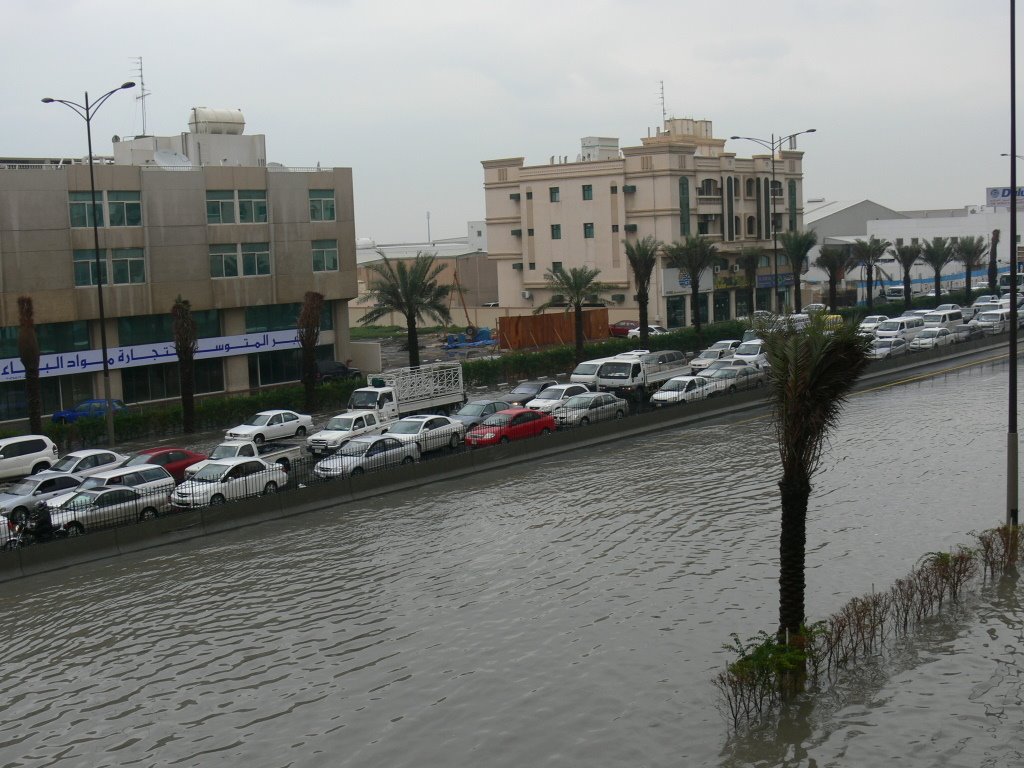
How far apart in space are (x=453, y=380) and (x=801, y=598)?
26878 mm

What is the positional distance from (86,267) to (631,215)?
4034cm

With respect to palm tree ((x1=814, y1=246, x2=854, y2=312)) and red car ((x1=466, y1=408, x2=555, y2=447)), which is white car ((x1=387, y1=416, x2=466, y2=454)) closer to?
red car ((x1=466, y1=408, x2=555, y2=447))

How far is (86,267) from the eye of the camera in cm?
4806

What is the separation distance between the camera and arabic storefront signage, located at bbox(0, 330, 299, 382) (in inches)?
1825

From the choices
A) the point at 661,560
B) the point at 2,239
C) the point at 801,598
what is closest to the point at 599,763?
the point at 801,598

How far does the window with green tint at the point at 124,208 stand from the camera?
48.5m

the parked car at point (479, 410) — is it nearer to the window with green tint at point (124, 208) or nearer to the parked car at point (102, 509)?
the parked car at point (102, 509)

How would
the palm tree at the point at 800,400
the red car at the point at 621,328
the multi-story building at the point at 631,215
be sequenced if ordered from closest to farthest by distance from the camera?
the palm tree at the point at 800,400
the red car at the point at 621,328
the multi-story building at the point at 631,215

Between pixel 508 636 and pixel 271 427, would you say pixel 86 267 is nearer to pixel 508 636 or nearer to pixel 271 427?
pixel 271 427

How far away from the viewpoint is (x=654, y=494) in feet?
98.1

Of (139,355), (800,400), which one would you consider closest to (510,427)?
(800,400)

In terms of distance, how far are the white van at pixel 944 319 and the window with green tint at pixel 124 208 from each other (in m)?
39.3

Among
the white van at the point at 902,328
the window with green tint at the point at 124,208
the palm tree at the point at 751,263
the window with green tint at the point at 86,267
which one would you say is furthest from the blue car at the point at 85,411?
the palm tree at the point at 751,263

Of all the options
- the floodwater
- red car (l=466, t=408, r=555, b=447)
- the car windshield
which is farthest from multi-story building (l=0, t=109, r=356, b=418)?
the floodwater
